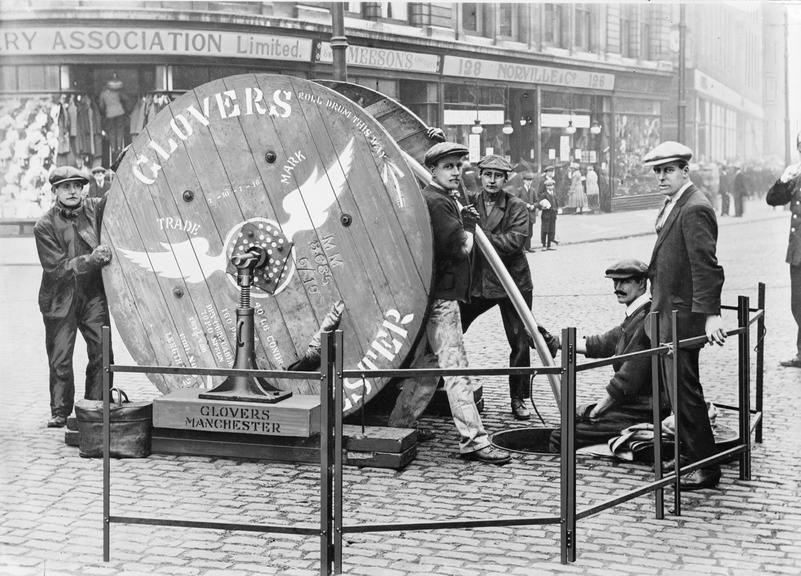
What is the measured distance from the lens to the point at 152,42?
50.0ft

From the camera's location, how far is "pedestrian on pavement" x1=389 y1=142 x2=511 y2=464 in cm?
605

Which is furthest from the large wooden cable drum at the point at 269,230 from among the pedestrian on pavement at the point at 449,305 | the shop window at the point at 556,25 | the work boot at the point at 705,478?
the shop window at the point at 556,25

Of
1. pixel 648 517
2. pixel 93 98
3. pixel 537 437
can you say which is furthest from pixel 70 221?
pixel 93 98

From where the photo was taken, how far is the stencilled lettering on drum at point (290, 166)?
6254 millimetres

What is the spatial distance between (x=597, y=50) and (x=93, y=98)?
8.52 m

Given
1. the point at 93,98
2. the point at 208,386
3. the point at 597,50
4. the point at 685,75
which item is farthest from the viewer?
the point at 93,98

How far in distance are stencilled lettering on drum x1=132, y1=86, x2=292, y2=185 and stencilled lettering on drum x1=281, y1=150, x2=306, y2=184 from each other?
238 millimetres

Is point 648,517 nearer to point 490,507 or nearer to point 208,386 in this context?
point 490,507

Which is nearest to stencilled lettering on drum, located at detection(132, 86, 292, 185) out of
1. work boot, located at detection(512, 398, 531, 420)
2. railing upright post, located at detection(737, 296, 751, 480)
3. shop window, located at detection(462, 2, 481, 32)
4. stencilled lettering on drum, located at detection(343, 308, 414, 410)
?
stencilled lettering on drum, located at detection(343, 308, 414, 410)

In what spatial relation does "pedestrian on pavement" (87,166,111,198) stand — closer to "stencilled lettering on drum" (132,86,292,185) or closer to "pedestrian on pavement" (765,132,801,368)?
"stencilled lettering on drum" (132,86,292,185)

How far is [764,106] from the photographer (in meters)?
7.79

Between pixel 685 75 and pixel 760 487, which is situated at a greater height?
pixel 685 75

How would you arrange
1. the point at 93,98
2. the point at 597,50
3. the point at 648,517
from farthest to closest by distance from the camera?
the point at 93,98 → the point at 597,50 → the point at 648,517

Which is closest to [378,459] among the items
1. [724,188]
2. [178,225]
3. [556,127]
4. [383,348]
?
[383,348]
